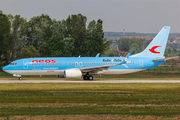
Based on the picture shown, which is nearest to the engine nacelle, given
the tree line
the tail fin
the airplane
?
the airplane

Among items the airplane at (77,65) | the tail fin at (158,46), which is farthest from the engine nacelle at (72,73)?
the tail fin at (158,46)

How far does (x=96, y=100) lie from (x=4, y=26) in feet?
197

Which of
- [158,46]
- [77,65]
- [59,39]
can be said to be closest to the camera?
[77,65]

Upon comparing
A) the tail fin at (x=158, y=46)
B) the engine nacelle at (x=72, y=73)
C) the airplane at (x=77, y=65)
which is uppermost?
the tail fin at (x=158, y=46)

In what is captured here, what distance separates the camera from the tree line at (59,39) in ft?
254

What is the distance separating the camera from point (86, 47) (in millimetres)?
82562

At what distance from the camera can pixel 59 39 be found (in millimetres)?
87062

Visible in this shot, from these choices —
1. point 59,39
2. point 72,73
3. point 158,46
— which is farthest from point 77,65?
point 59,39

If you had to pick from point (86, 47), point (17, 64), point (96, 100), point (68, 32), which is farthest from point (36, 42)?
point (96, 100)

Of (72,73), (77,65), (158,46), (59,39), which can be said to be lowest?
(72,73)

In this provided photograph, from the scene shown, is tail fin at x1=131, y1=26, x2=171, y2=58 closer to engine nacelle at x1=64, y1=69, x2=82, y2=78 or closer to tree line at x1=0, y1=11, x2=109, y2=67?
engine nacelle at x1=64, y1=69, x2=82, y2=78

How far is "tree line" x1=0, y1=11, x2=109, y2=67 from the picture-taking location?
77562 millimetres

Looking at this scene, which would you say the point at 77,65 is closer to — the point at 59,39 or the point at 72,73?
the point at 72,73

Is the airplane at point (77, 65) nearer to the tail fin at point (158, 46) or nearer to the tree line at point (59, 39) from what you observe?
the tail fin at point (158, 46)
